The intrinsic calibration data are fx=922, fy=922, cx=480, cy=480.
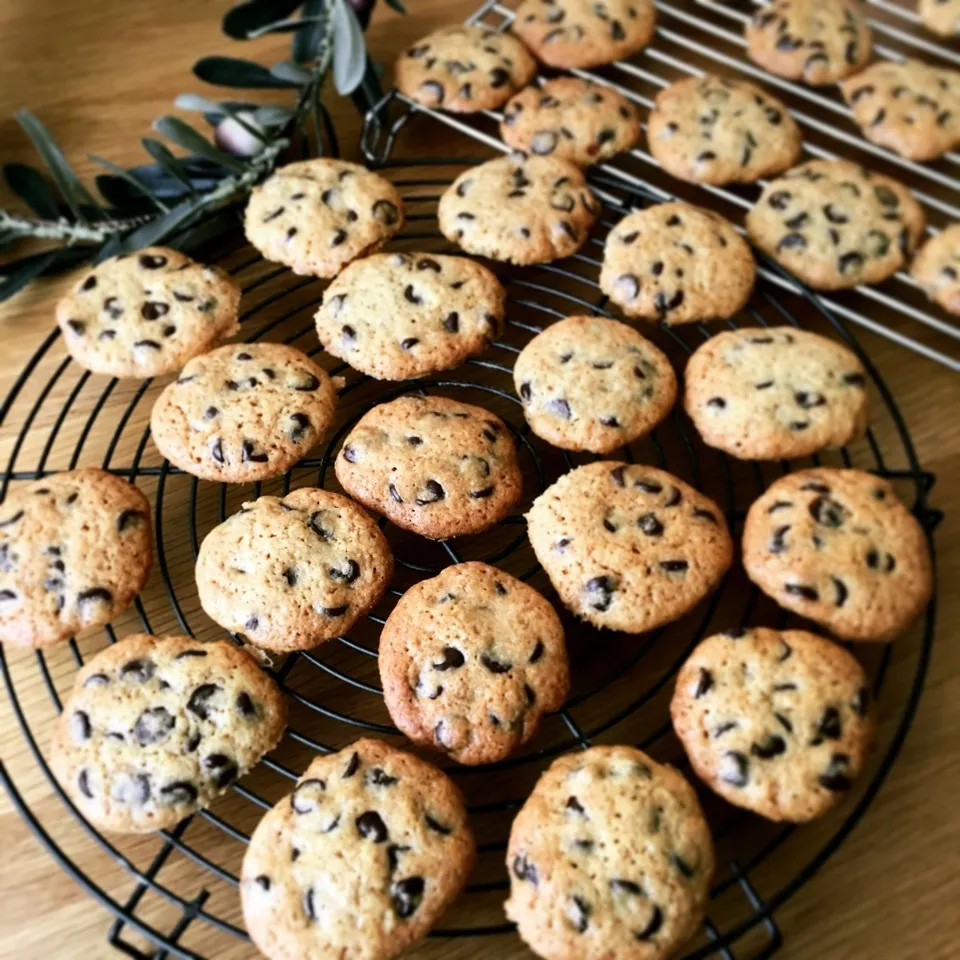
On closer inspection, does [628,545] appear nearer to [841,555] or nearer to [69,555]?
[841,555]

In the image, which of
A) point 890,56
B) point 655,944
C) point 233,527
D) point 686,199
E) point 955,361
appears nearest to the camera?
point 655,944

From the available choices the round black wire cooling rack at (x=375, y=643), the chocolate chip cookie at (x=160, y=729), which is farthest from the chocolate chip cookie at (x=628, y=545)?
the chocolate chip cookie at (x=160, y=729)

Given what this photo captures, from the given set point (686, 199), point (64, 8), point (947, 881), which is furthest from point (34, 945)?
point (64, 8)

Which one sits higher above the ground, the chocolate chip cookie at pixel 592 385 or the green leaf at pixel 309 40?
the green leaf at pixel 309 40

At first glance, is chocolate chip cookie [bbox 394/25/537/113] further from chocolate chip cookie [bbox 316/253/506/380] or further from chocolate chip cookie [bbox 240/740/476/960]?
chocolate chip cookie [bbox 240/740/476/960]

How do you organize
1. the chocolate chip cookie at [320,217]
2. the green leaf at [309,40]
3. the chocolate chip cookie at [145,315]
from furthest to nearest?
the green leaf at [309,40], the chocolate chip cookie at [320,217], the chocolate chip cookie at [145,315]

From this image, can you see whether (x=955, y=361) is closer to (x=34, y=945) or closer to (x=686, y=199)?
(x=686, y=199)

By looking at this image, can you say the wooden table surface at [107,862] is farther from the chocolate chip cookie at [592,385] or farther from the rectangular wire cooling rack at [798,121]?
the chocolate chip cookie at [592,385]

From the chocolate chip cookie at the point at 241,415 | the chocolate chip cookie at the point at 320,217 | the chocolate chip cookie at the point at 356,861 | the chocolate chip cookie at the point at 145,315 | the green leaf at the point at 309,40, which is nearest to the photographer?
the chocolate chip cookie at the point at 356,861

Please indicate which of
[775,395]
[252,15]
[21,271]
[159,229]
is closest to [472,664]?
[775,395]
